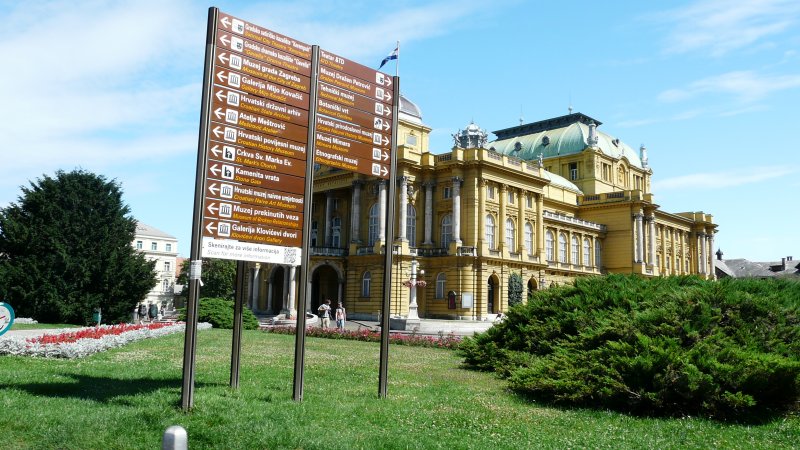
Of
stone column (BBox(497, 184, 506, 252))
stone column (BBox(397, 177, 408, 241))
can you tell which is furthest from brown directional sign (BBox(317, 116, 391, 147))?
stone column (BBox(497, 184, 506, 252))

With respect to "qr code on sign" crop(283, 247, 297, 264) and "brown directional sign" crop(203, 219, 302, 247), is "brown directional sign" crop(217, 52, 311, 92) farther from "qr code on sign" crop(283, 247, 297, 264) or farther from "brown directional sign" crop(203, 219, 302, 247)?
"qr code on sign" crop(283, 247, 297, 264)

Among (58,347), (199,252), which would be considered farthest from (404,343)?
(199,252)

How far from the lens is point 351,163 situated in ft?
38.5

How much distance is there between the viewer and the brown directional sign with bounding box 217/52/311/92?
10344 millimetres

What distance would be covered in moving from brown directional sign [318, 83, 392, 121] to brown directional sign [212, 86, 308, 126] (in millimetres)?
604

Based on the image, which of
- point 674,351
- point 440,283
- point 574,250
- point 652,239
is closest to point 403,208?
point 440,283

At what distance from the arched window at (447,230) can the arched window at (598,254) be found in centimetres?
2571

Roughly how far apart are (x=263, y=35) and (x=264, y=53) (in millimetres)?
297

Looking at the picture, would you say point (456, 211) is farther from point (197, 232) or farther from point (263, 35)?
point (197, 232)

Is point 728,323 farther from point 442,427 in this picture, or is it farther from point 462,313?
point 462,313

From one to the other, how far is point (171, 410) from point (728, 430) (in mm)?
7554

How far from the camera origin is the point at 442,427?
8719 mm

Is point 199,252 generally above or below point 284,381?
above

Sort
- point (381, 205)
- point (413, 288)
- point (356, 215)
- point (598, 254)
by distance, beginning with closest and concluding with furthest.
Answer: point (413, 288), point (381, 205), point (356, 215), point (598, 254)
